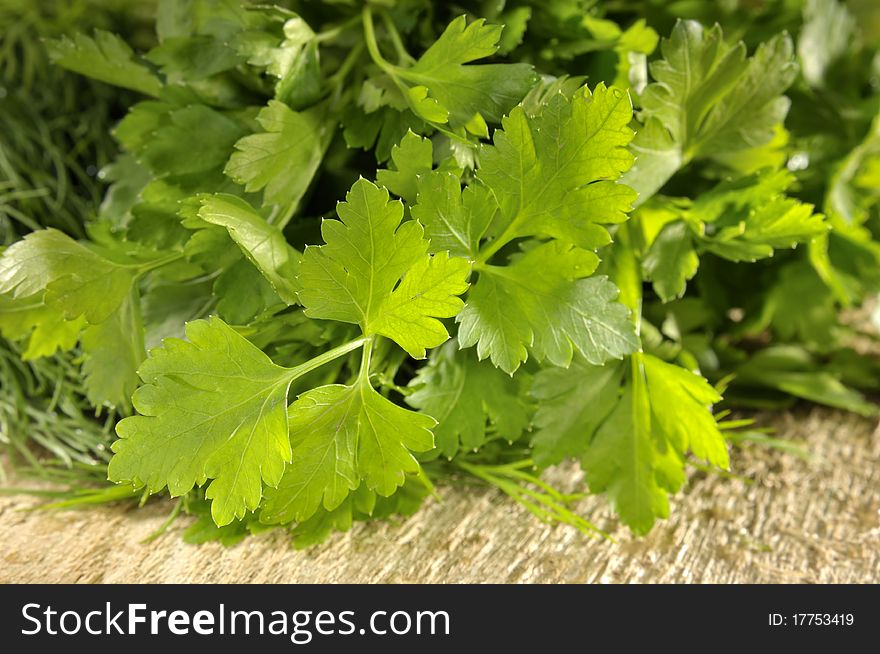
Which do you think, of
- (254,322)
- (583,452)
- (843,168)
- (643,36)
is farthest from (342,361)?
(843,168)

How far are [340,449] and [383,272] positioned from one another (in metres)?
0.12

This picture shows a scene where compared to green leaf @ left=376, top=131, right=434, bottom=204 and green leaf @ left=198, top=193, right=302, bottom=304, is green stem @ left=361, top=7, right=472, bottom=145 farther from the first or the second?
green leaf @ left=198, top=193, right=302, bottom=304

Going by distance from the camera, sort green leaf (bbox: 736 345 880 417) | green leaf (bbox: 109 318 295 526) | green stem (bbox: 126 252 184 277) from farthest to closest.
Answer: green leaf (bbox: 736 345 880 417) < green stem (bbox: 126 252 184 277) < green leaf (bbox: 109 318 295 526)

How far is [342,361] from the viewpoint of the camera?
0.68 meters

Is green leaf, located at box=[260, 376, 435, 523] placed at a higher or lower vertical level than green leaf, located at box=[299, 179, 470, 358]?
lower

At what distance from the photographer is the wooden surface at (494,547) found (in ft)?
2.15

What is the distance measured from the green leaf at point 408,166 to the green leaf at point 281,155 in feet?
0.34

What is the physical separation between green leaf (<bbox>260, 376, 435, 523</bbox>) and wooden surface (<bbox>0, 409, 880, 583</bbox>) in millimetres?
94

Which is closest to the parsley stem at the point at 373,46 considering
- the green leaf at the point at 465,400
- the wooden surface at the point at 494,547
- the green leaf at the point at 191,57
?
the green leaf at the point at 191,57

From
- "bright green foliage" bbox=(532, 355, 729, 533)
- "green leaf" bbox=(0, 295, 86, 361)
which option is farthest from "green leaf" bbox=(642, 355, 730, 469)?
"green leaf" bbox=(0, 295, 86, 361)

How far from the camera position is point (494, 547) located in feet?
2.29

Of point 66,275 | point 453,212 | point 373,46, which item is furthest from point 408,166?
point 66,275

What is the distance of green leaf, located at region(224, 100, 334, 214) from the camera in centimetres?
64

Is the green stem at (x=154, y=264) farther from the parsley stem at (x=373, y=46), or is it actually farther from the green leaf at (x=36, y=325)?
the parsley stem at (x=373, y=46)
